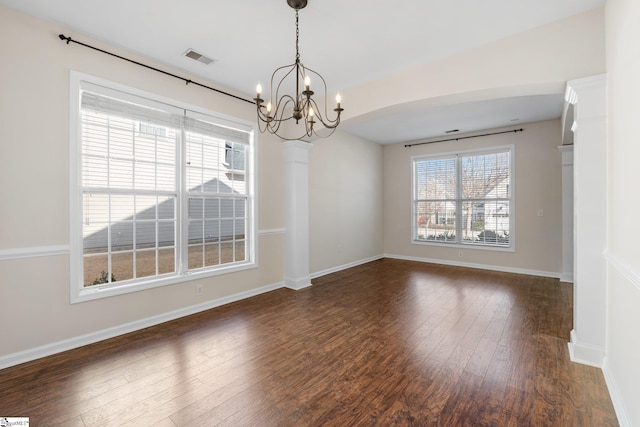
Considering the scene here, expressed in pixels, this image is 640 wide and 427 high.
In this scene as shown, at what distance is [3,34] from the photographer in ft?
7.59

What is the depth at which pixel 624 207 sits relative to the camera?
1.80 m

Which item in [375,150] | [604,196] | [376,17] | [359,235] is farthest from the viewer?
[375,150]

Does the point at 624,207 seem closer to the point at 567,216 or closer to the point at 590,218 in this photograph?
the point at 590,218

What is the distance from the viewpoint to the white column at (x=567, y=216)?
4906 millimetres

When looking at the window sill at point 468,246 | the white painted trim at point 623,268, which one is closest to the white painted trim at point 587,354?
the white painted trim at point 623,268

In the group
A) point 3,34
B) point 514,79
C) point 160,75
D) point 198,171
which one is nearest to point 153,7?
point 160,75

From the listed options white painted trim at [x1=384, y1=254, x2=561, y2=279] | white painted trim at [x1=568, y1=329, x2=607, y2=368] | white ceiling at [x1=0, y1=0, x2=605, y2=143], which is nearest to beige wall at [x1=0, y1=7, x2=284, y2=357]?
white ceiling at [x1=0, y1=0, x2=605, y2=143]

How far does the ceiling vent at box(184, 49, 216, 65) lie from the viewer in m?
2.99

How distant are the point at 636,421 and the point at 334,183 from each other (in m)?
4.86

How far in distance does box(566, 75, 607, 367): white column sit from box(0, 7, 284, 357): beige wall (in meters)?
4.26

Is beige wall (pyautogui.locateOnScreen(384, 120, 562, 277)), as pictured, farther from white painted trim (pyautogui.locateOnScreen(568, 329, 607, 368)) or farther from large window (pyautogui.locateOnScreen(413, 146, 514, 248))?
white painted trim (pyautogui.locateOnScreen(568, 329, 607, 368))

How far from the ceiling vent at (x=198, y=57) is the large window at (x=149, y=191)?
60cm

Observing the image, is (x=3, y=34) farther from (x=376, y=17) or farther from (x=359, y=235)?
(x=359, y=235)

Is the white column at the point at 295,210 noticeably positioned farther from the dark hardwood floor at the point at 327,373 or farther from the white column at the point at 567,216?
the white column at the point at 567,216
